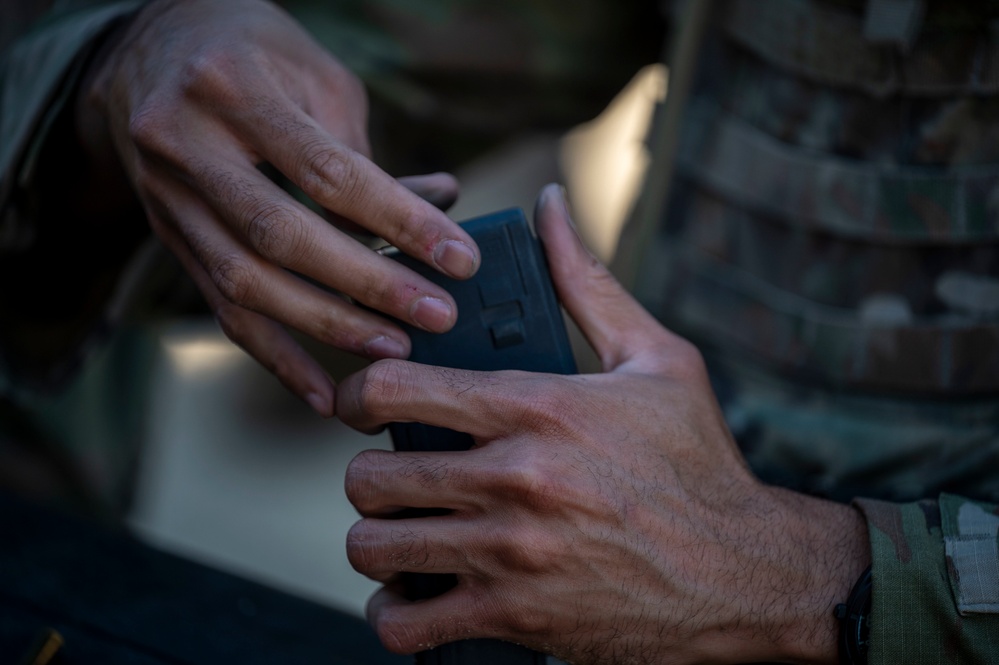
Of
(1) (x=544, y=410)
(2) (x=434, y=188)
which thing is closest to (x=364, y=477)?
(1) (x=544, y=410)

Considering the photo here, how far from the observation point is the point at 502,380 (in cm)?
61

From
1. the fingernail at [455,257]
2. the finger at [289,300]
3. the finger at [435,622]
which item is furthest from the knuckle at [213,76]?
the finger at [435,622]

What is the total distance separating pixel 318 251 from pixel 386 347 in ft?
0.30

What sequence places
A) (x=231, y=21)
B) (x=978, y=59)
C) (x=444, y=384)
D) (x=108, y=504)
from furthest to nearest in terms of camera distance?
(x=108, y=504) < (x=978, y=59) < (x=231, y=21) < (x=444, y=384)

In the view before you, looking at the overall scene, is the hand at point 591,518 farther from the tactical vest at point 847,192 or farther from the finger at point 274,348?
the tactical vest at point 847,192

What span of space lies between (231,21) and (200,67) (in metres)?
0.08

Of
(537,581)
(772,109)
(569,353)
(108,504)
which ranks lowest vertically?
(108,504)

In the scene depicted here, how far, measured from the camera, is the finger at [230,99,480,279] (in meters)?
0.61

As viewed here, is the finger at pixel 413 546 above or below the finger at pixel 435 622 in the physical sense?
above

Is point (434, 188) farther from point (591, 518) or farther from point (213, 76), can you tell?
point (591, 518)

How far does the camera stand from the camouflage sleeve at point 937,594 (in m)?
0.66

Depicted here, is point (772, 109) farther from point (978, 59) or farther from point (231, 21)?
point (231, 21)

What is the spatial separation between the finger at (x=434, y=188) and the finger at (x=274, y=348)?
0.17 meters

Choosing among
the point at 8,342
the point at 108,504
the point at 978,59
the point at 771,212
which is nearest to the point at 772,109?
the point at 771,212
